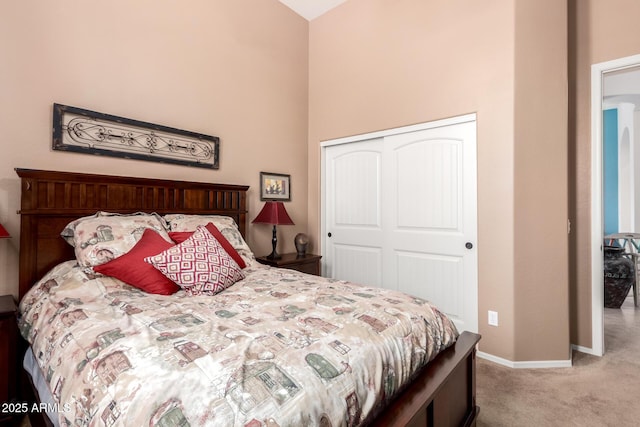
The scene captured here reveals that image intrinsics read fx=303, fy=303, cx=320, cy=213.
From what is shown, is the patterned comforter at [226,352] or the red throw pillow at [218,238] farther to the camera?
the red throw pillow at [218,238]

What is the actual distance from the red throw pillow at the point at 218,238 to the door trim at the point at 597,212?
9.14ft

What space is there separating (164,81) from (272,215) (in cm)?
146

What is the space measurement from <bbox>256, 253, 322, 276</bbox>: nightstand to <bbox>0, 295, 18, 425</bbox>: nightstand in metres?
1.76

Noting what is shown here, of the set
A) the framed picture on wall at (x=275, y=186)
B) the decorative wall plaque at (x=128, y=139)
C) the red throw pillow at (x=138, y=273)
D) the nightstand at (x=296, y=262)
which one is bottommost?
the nightstand at (x=296, y=262)

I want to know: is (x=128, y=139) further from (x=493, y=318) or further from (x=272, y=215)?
(x=493, y=318)

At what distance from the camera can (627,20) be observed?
90.5 inches

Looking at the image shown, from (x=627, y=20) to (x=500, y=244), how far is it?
6.38 ft

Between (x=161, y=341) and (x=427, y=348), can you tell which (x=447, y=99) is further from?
(x=161, y=341)

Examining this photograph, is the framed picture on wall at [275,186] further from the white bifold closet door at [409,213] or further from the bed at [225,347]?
the bed at [225,347]

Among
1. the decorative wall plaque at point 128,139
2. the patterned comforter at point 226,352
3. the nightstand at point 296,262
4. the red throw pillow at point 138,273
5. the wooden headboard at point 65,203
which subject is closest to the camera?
the patterned comforter at point 226,352

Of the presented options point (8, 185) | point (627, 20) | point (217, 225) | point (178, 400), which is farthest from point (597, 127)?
point (8, 185)

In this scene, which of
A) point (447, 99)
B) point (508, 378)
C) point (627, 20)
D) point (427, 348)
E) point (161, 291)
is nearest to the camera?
point (427, 348)

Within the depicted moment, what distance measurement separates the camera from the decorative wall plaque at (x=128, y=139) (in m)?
2.01

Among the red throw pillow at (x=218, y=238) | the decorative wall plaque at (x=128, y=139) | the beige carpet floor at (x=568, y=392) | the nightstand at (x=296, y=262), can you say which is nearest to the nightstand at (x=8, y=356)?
the red throw pillow at (x=218, y=238)
